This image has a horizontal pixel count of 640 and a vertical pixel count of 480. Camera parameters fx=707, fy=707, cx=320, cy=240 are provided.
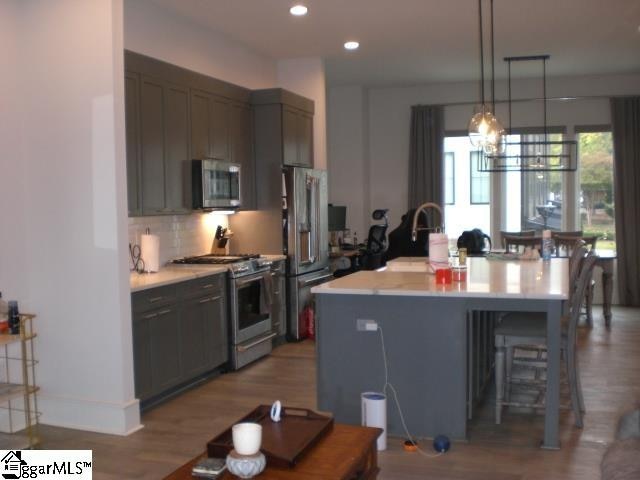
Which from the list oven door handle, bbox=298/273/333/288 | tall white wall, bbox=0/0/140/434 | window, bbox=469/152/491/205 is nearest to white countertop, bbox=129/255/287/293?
tall white wall, bbox=0/0/140/434

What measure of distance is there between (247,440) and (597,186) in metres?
8.12

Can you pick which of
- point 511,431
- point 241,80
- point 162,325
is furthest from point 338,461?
point 241,80

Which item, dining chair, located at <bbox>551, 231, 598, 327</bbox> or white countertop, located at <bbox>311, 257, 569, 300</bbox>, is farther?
dining chair, located at <bbox>551, 231, 598, 327</bbox>

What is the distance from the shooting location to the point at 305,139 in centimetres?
745

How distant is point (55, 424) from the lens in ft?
14.9

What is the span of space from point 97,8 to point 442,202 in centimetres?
625

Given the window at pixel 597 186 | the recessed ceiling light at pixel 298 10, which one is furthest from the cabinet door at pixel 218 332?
the window at pixel 597 186

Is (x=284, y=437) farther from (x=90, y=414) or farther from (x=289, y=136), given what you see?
(x=289, y=136)

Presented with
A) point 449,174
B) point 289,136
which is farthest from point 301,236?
point 449,174

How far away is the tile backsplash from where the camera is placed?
5649 millimetres

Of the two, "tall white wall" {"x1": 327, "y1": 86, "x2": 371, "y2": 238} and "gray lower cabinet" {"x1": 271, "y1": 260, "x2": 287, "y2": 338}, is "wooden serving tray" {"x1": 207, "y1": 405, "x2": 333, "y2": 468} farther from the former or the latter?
"tall white wall" {"x1": 327, "y1": 86, "x2": 371, "y2": 238}

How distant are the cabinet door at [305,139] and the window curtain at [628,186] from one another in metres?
4.11

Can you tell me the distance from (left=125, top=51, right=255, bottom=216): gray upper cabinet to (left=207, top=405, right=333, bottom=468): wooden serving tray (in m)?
2.74

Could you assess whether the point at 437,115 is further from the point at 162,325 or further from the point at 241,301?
the point at 162,325
